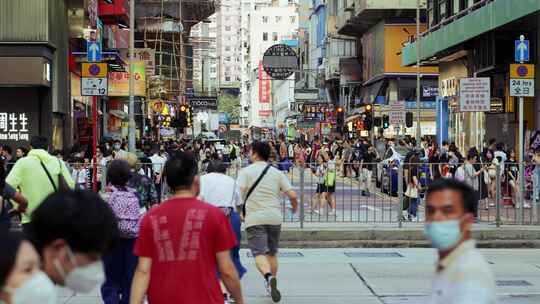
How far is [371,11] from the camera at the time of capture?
63875mm

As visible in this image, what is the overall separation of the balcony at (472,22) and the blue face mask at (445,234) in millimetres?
22554

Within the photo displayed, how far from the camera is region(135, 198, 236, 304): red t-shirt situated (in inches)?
238

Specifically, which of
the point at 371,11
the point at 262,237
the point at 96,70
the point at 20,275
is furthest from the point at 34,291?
the point at 371,11

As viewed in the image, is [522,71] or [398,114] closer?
[522,71]

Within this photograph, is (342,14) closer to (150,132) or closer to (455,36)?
(150,132)

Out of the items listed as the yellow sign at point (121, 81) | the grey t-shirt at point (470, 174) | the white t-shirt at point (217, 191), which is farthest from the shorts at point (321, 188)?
the yellow sign at point (121, 81)

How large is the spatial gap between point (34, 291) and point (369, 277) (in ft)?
35.1

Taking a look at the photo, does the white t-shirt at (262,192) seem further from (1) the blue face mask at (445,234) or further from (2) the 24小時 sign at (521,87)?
(2) the 24小時 sign at (521,87)

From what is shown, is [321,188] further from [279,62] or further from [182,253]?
[279,62]

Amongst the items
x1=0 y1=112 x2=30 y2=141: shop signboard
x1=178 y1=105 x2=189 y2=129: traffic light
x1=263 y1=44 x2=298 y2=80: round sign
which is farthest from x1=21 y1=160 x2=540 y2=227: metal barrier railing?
x1=178 y1=105 x2=189 y2=129: traffic light

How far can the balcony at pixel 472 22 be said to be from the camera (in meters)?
27.6

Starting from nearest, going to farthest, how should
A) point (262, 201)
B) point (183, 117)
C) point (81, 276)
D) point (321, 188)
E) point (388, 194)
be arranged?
point (81, 276) → point (262, 201) → point (388, 194) → point (321, 188) → point (183, 117)

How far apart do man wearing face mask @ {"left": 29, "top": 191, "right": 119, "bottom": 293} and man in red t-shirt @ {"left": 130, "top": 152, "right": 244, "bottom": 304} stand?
2.23 meters

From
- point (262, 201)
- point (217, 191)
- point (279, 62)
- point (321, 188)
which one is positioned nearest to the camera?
point (217, 191)
